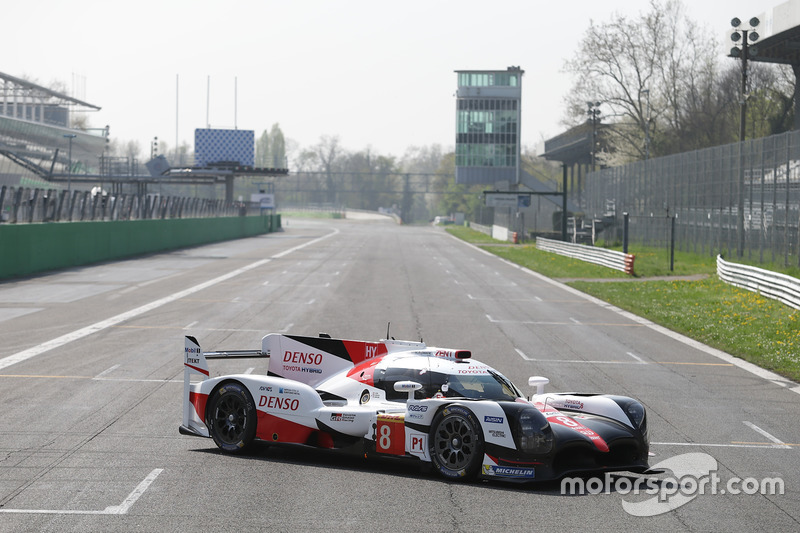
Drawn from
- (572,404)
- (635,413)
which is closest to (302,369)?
(572,404)

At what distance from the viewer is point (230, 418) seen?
1089cm

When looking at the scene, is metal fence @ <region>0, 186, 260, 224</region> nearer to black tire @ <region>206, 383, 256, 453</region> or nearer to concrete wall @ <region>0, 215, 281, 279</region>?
concrete wall @ <region>0, 215, 281, 279</region>

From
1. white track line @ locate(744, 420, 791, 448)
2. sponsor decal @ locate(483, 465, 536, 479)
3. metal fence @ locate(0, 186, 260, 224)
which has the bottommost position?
white track line @ locate(744, 420, 791, 448)

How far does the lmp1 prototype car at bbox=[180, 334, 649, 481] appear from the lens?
9.41 metres

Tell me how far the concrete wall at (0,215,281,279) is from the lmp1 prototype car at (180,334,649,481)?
87.8ft

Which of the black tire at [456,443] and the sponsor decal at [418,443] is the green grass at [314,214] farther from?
the black tire at [456,443]

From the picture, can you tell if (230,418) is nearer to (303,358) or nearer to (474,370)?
(303,358)

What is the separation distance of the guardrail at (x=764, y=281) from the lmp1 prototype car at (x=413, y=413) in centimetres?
1819

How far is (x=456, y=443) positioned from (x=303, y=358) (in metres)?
2.89

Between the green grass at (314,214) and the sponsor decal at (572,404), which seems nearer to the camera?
the sponsor decal at (572,404)

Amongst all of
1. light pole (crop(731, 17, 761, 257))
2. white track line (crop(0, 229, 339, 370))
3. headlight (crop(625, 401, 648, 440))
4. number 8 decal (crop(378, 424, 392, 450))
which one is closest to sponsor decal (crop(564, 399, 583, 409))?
headlight (crop(625, 401, 648, 440))

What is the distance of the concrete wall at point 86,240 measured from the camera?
36213 mm

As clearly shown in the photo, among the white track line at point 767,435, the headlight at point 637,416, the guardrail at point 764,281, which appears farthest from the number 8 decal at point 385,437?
the guardrail at point 764,281

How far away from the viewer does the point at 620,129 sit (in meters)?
95.6
